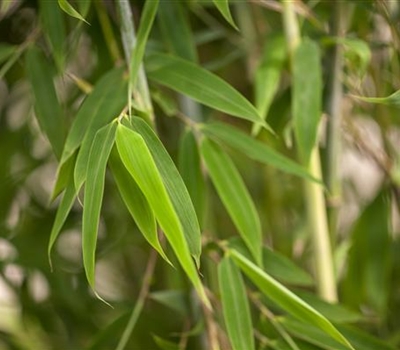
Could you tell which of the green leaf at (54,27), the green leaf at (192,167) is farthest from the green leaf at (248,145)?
the green leaf at (54,27)

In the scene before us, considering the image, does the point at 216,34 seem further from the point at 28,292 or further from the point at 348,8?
the point at 28,292

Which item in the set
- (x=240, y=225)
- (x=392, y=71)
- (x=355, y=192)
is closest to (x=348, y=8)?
(x=392, y=71)

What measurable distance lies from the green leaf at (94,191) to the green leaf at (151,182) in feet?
0.04

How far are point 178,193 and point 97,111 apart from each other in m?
0.12

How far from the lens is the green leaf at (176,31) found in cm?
70

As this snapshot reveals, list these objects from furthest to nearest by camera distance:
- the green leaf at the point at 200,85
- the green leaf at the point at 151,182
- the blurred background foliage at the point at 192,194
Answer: the blurred background foliage at the point at 192,194 → the green leaf at the point at 200,85 → the green leaf at the point at 151,182

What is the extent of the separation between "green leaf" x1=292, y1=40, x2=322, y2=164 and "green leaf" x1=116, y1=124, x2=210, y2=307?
20 cm

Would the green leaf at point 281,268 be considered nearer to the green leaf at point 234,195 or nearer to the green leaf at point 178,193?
the green leaf at point 234,195

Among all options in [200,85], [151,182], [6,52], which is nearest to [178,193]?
[151,182]

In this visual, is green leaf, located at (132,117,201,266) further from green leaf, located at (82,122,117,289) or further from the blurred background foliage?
the blurred background foliage

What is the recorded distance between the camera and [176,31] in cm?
71

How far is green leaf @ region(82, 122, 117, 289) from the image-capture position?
49 cm

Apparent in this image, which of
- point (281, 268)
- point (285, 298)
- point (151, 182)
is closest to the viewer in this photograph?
point (151, 182)

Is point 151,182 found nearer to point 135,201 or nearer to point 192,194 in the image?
point 135,201
